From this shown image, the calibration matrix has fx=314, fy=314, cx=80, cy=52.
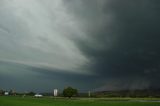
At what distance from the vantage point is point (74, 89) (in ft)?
516

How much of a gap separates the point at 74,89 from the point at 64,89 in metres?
5.27

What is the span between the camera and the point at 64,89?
158625mm
